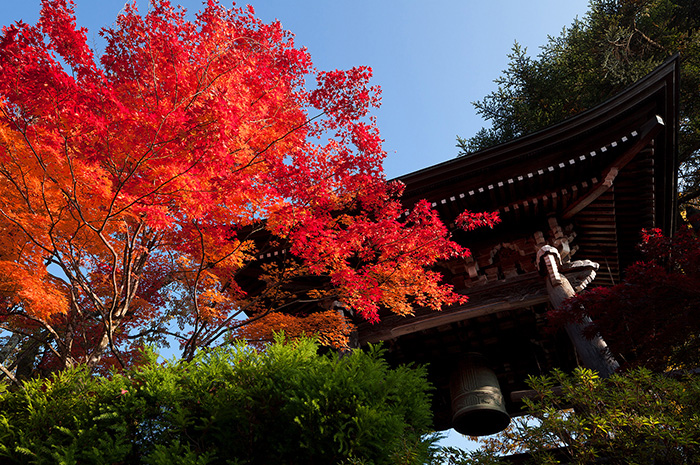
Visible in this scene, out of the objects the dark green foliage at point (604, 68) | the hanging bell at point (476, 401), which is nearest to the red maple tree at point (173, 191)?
the hanging bell at point (476, 401)

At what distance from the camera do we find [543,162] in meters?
8.67

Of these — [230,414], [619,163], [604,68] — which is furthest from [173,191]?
[604,68]

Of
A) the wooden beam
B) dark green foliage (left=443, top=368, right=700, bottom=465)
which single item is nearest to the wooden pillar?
the wooden beam

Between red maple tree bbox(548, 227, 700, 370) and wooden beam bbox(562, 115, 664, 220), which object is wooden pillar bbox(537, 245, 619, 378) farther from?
wooden beam bbox(562, 115, 664, 220)

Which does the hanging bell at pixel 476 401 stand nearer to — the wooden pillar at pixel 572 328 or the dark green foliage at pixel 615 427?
the wooden pillar at pixel 572 328

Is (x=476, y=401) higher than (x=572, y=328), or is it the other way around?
(x=572, y=328)

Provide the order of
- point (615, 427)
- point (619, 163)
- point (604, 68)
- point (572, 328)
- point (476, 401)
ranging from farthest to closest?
point (604, 68) < point (619, 163) < point (476, 401) < point (572, 328) < point (615, 427)

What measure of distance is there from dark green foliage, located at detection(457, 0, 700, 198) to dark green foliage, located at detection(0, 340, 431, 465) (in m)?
19.7

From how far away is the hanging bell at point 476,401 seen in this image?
24.6 feet

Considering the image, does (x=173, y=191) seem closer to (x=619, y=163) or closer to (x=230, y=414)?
(x=230, y=414)

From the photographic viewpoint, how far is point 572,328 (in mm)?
6902

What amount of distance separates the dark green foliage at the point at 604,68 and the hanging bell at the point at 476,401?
1590 centimetres

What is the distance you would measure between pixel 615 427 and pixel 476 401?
14.4ft

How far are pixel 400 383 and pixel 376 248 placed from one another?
3.97 meters
